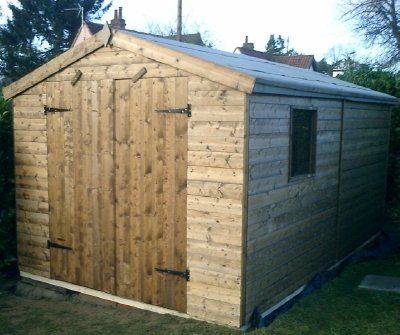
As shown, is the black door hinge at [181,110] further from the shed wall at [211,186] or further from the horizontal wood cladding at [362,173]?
the horizontal wood cladding at [362,173]

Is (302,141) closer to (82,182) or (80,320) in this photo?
(82,182)

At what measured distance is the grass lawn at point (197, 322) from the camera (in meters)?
5.64

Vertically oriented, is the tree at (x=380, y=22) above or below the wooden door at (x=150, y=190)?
above

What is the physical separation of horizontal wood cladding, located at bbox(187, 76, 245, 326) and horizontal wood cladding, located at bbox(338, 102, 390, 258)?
126 inches

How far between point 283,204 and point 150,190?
167cm

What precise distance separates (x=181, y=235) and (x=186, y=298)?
2.47ft

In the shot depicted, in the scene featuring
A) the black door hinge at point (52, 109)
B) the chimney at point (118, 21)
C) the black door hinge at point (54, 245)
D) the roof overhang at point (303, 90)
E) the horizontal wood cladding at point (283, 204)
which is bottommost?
the black door hinge at point (54, 245)

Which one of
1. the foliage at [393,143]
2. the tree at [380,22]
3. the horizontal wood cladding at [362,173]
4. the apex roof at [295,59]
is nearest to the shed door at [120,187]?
the horizontal wood cladding at [362,173]

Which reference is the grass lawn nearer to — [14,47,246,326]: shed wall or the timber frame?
[14,47,246,326]: shed wall

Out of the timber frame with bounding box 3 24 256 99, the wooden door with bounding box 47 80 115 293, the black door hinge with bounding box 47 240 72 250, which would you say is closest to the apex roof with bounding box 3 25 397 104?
the timber frame with bounding box 3 24 256 99

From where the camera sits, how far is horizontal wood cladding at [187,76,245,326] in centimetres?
533

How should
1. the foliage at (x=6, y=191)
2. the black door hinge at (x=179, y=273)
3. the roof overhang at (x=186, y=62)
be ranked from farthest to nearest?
the foliage at (x=6, y=191)
the black door hinge at (x=179, y=273)
the roof overhang at (x=186, y=62)

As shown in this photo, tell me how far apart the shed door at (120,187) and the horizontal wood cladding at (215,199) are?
15 cm

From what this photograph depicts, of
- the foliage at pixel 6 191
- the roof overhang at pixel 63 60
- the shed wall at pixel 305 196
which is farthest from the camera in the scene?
the foliage at pixel 6 191
